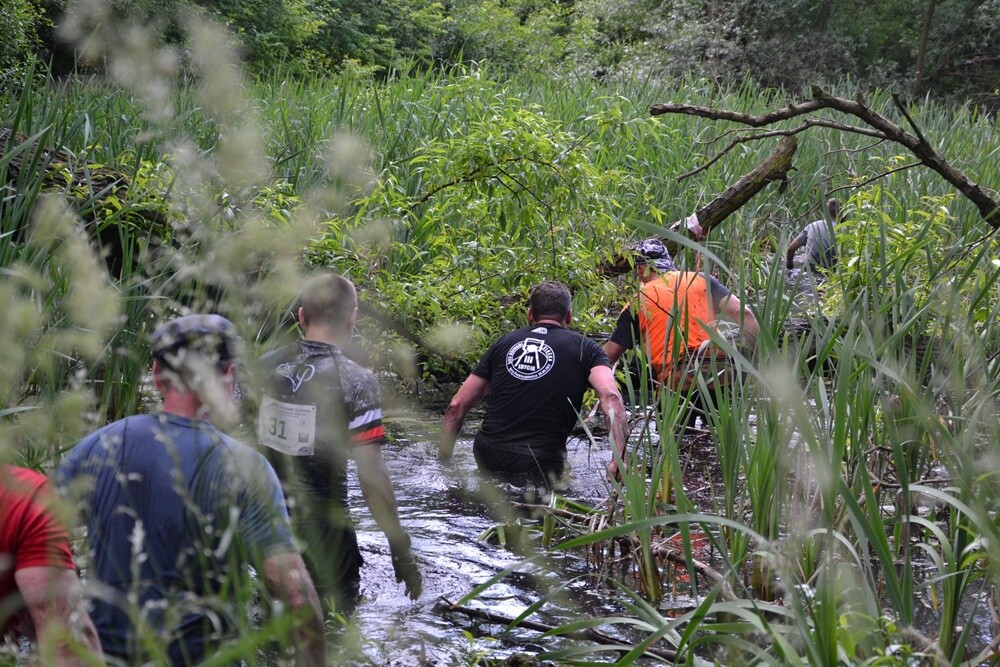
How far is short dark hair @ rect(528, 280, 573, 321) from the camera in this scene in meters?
6.19

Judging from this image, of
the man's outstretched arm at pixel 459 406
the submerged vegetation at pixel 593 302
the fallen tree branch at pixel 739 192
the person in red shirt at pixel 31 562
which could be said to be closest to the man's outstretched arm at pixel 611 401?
the submerged vegetation at pixel 593 302

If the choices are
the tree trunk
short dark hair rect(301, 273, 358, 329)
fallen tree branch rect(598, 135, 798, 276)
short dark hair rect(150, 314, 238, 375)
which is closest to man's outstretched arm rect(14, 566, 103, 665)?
short dark hair rect(150, 314, 238, 375)

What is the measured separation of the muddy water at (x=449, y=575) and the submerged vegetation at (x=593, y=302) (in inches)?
10.3

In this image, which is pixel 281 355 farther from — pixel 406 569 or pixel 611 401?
pixel 611 401

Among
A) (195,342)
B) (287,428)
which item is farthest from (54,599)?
(287,428)

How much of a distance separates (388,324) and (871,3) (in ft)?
81.0

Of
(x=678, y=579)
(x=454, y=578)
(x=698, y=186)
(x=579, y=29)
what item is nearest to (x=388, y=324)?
(x=454, y=578)

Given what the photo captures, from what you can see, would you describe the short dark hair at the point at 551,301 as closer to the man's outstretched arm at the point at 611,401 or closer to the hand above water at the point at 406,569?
the man's outstretched arm at the point at 611,401

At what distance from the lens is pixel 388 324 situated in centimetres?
682

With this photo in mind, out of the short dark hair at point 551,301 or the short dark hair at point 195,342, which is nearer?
the short dark hair at point 195,342

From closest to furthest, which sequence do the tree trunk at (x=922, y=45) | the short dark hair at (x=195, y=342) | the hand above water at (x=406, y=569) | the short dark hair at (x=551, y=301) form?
1. the short dark hair at (x=195, y=342)
2. the hand above water at (x=406, y=569)
3. the short dark hair at (x=551, y=301)
4. the tree trunk at (x=922, y=45)

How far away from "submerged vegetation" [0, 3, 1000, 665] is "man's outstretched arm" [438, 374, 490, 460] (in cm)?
48

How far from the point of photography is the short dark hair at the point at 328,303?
4246 mm

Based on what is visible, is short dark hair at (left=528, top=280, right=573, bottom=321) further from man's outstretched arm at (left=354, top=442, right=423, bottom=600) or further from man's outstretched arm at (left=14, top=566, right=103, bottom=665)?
man's outstretched arm at (left=14, top=566, right=103, bottom=665)
